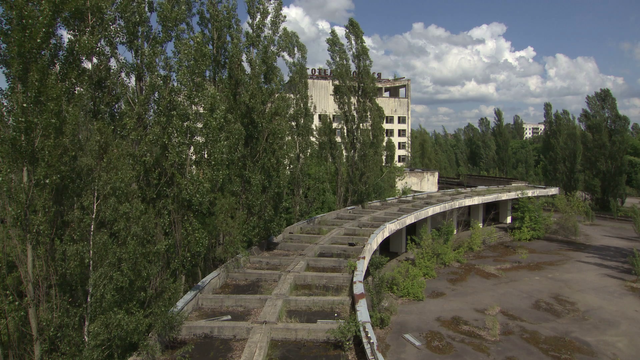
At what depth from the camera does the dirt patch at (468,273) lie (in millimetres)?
18258

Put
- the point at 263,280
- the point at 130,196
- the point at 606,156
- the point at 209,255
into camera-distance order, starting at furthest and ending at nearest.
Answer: the point at 606,156, the point at 209,255, the point at 263,280, the point at 130,196

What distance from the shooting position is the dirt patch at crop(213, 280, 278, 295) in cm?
975

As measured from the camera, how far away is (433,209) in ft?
68.8

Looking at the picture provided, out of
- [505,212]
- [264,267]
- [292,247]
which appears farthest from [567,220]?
[264,267]

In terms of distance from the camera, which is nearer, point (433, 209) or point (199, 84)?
point (199, 84)

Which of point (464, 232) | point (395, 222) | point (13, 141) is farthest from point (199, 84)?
point (464, 232)

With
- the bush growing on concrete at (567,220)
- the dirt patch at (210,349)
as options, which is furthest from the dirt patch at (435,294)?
the bush growing on concrete at (567,220)

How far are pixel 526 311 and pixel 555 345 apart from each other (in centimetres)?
276

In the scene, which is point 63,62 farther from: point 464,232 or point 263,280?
point 464,232

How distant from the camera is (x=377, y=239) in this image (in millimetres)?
14703

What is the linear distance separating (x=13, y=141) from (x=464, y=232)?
26.3 meters

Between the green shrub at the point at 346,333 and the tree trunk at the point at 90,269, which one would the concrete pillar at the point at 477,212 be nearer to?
the green shrub at the point at 346,333

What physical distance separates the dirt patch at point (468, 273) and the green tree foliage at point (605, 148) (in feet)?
78.3

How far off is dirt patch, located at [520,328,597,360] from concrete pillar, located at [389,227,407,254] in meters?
9.53
